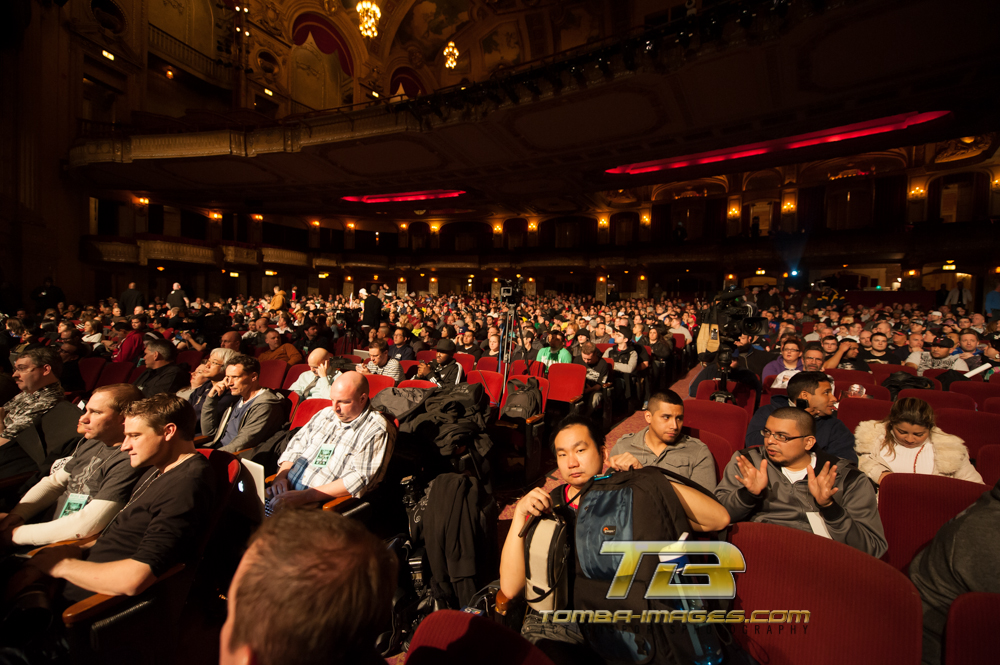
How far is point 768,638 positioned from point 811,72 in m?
11.7

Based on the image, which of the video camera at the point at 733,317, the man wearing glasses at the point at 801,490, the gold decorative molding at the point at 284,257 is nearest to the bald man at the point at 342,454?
the man wearing glasses at the point at 801,490

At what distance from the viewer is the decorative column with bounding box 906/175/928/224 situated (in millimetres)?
17500

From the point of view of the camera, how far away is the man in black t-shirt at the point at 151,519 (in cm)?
139

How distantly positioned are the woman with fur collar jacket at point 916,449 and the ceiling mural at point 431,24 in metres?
24.5

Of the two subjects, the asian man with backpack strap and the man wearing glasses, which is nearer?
the asian man with backpack strap

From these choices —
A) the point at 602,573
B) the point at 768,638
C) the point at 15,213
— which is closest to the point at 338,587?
the point at 602,573

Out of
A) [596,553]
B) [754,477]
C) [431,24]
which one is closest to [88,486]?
[596,553]

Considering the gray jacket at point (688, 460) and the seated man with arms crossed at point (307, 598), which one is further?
the gray jacket at point (688, 460)

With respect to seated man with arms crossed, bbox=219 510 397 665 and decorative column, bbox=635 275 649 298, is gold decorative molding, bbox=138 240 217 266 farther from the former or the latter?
decorative column, bbox=635 275 649 298

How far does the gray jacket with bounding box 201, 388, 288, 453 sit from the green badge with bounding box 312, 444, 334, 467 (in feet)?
2.11

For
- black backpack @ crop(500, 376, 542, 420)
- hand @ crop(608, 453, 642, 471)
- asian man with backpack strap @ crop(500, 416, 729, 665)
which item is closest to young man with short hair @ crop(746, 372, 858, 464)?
hand @ crop(608, 453, 642, 471)

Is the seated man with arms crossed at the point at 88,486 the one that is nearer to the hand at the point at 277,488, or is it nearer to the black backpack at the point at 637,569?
the hand at the point at 277,488

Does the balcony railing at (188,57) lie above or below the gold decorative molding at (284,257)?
above

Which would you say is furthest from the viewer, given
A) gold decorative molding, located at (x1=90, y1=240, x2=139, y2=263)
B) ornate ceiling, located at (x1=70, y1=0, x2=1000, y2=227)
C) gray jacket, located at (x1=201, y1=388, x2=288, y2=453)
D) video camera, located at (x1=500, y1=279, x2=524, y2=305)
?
gold decorative molding, located at (x1=90, y1=240, x2=139, y2=263)
